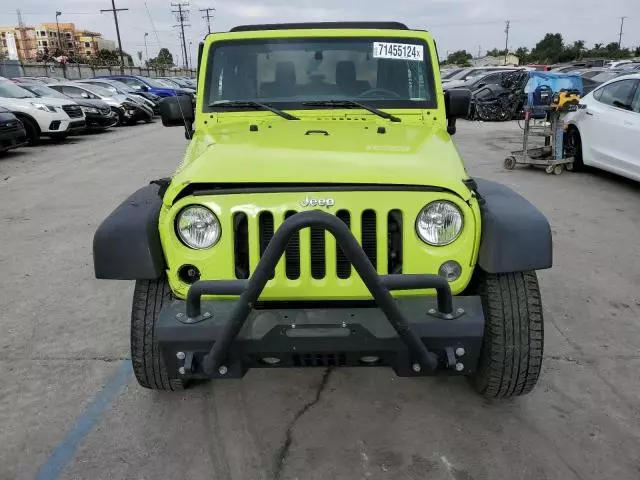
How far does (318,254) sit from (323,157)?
472 millimetres

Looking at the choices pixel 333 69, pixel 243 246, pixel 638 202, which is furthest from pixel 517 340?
pixel 638 202

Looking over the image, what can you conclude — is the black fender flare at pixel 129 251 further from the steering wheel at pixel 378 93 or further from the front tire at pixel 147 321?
the steering wheel at pixel 378 93

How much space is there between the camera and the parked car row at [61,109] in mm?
11781

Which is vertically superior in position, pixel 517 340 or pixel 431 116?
pixel 431 116

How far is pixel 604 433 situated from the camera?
275 centimetres

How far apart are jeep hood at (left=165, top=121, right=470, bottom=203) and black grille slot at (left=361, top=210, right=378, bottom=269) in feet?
0.50

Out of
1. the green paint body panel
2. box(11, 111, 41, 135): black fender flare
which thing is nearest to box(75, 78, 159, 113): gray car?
box(11, 111, 41, 135): black fender flare

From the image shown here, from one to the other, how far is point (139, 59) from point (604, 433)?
9931 cm

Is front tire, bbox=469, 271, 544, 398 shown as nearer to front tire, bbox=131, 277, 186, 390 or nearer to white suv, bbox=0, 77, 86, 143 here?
front tire, bbox=131, 277, 186, 390

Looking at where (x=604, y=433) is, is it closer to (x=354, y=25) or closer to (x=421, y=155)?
(x=421, y=155)

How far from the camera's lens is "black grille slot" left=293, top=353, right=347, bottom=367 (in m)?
2.34

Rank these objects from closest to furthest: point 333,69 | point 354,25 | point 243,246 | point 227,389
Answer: point 243,246 → point 227,389 → point 333,69 → point 354,25

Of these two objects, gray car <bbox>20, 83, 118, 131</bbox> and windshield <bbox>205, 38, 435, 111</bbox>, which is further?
gray car <bbox>20, 83, 118, 131</bbox>

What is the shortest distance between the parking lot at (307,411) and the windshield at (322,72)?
1718 mm
